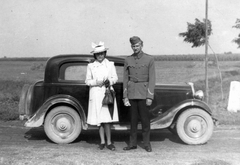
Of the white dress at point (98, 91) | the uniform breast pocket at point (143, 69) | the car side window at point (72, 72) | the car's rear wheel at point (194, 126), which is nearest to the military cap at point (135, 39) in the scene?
the uniform breast pocket at point (143, 69)

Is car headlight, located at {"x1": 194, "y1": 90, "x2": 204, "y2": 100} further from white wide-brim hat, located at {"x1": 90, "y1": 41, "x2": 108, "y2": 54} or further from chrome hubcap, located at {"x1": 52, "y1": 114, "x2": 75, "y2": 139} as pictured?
chrome hubcap, located at {"x1": 52, "y1": 114, "x2": 75, "y2": 139}

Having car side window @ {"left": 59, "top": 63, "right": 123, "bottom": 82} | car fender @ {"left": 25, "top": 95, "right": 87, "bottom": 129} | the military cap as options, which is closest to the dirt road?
car fender @ {"left": 25, "top": 95, "right": 87, "bottom": 129}

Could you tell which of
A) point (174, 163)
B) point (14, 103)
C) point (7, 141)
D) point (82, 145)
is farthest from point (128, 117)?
point (14, 103)

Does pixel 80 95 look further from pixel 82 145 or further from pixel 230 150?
pixel 230 150

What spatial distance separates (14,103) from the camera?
31.8 ft

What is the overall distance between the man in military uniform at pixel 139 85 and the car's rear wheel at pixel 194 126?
32.3 inches

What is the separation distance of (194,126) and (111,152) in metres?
1.73

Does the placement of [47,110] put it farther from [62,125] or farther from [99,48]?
[99,48]

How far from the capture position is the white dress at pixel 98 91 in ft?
16.7

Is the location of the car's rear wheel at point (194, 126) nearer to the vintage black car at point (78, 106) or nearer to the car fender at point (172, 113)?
the vintage black car at point (78, 106)

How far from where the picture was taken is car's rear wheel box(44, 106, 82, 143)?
18.1ft

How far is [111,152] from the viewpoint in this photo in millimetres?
4887

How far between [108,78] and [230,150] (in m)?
2.48

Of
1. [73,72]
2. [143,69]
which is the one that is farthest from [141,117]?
[73,72]
